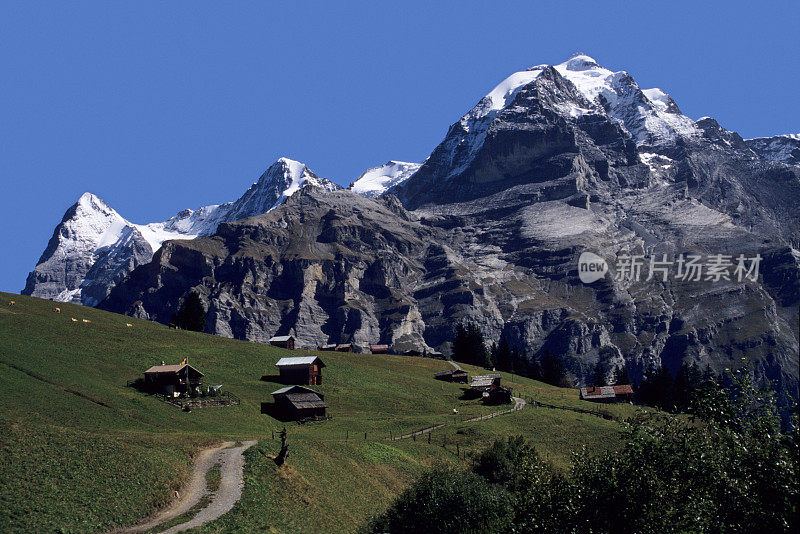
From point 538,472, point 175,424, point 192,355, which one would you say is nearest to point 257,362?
point 192,355

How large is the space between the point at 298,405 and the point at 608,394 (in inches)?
2654

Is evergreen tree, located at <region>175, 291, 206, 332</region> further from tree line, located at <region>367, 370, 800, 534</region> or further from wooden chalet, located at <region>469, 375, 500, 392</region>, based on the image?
tree line, located at <region>367, 370, 800, 534</region>

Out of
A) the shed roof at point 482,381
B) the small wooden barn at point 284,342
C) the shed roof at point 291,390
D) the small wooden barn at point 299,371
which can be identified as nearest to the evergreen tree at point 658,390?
the shed roof at point 482,381

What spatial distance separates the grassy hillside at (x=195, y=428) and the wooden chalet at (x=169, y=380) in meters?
3.11

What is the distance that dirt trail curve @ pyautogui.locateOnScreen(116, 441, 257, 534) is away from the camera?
42.6m

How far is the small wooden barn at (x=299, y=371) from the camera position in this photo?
345 feet

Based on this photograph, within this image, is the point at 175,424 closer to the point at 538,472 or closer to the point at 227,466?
the point at 227,466

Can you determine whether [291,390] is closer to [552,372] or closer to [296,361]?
[296,361]

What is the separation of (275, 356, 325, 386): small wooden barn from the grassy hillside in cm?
270

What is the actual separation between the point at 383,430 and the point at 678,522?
50.7 metres

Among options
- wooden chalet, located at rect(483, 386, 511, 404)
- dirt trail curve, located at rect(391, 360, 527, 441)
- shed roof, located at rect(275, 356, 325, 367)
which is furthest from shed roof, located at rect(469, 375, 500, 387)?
shed roof, located at rect(275, 356, 325, 367)

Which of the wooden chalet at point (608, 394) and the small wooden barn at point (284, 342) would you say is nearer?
the wooden chalet at point (608, 394)

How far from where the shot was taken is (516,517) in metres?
38.2

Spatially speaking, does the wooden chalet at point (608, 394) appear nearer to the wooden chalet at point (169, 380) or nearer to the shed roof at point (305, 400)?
the shed roof at point (305, 400)
